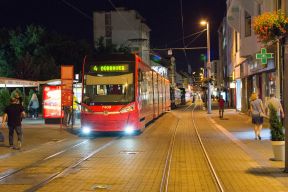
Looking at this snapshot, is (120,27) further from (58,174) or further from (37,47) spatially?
(58,174)

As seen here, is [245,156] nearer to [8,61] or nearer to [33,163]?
[33,163]

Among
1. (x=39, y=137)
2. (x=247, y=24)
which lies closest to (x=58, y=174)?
(x=39, y=137)

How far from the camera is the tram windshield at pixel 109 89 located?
2327 cm

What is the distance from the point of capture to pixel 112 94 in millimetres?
23438

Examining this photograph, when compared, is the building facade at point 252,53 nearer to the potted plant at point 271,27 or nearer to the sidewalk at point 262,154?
the sidewalk at point 262,154

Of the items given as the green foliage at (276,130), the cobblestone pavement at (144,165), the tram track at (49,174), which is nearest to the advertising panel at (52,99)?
the cobblestone pavement at (144,165)

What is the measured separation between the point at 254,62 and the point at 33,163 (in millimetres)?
24497

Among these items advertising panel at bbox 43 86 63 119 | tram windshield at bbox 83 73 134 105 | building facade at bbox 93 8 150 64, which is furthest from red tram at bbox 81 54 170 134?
building facade at bbox 93 8 150 64

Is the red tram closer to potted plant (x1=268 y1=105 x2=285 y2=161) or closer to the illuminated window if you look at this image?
potted plant (x1=268 y1=105 x2=285 y2=161)

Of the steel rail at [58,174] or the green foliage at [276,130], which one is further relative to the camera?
the green foliage at [276,130]

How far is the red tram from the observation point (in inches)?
902

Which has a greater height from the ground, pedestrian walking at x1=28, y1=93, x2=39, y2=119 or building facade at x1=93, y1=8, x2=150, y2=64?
building facade at x1=93, y1=8, x2=150, y2=64

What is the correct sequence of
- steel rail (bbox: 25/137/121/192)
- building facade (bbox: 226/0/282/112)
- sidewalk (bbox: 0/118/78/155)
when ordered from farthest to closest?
building facade (bbox: 226/0/282/112) → sidewalk (bbox: 0/118/78/155) → steel rail (bbox: 25/137/121/192)

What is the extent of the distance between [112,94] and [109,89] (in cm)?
28
